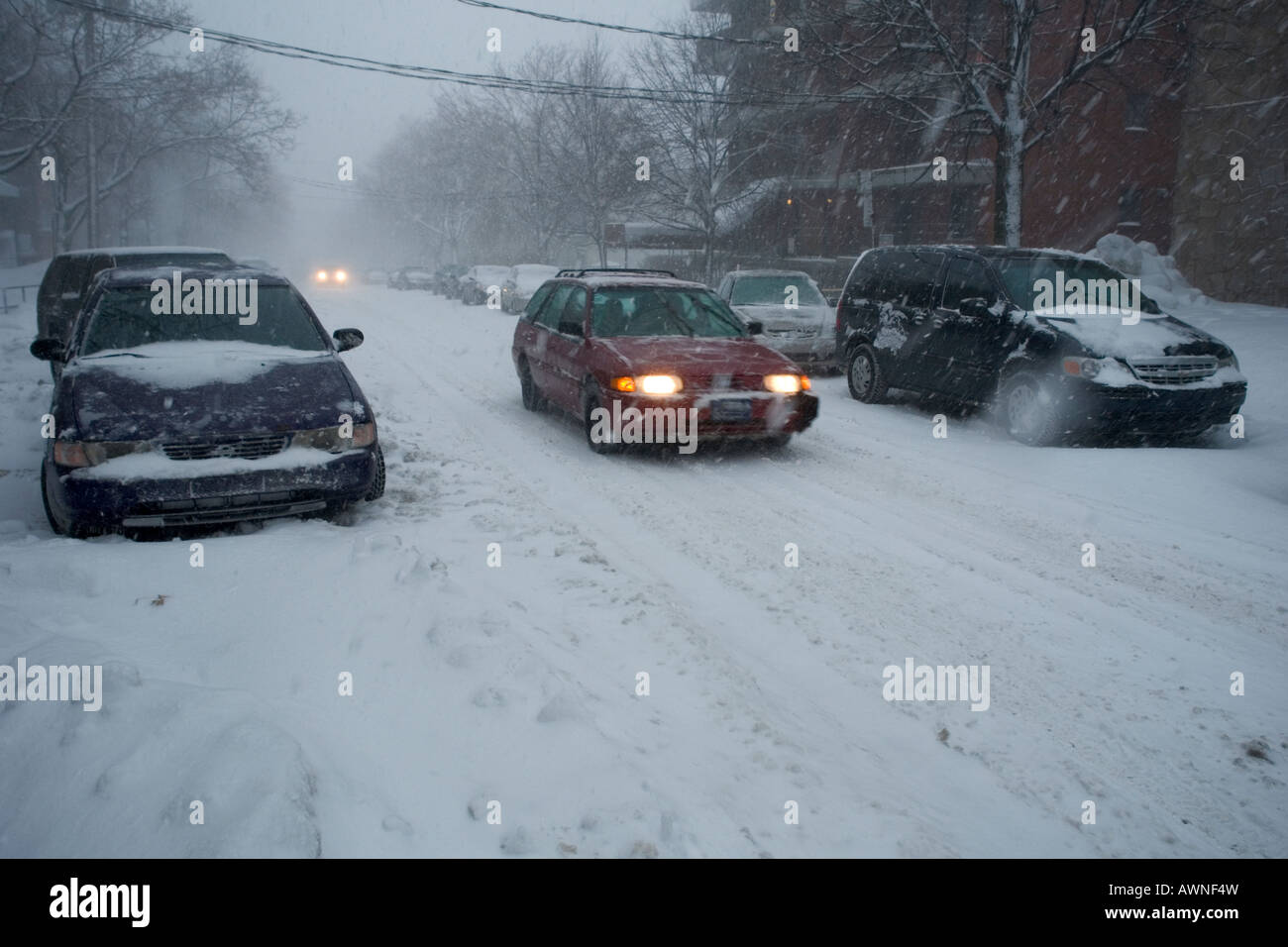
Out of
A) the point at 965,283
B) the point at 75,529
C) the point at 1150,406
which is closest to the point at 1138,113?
the point at 965,283

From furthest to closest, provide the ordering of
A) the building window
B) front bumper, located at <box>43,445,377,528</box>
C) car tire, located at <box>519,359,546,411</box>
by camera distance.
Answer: the building window
car tire, located at <box>519,359,546,411</box>
front bumper, located at <box>43,445,377,528</box>

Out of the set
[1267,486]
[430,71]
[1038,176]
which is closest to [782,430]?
[1267,486]

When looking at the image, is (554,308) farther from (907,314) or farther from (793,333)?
(793,333)

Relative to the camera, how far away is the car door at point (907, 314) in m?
10.7

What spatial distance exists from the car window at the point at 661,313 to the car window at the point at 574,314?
17 cm

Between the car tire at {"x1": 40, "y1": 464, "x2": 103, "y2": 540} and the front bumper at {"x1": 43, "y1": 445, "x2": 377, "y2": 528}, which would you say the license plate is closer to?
the front bumper at {"x1": 43, "y1": 445, "x2": 377, "y2": 528}

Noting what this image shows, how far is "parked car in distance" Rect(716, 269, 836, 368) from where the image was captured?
1419cm

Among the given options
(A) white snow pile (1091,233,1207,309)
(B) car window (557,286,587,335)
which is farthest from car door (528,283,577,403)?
(A) white snow pile (1091,233,1207,309)

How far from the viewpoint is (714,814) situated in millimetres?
3004

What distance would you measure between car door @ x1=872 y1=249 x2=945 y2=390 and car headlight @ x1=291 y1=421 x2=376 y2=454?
694 centimetres

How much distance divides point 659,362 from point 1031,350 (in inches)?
152

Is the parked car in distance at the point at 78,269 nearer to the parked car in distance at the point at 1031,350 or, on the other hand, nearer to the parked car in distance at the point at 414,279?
the parked car in distance at the point at 1031,350

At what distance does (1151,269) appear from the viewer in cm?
2180

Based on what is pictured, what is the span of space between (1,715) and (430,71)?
865 inches
